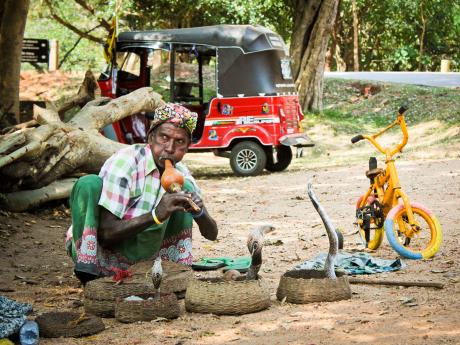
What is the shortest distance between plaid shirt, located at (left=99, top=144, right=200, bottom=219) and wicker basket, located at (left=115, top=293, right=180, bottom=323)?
Result: 0.65 m

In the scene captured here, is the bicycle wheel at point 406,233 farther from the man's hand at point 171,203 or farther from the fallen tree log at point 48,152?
the fallen tree log at point 48,152

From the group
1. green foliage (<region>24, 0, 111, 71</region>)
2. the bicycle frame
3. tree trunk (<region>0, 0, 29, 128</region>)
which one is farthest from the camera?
green foliage (<region>24, 0, 111, 71</region>)

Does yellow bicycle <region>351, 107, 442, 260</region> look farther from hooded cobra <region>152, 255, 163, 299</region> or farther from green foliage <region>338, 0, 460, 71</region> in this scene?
green foliage <region>338, 0, 460, 71</region>

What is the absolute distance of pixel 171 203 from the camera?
4824 mm

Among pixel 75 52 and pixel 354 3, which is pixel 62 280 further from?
pixel 75 52

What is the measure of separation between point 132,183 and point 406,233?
247 centimetres

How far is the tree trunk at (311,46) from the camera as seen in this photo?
65.1ft

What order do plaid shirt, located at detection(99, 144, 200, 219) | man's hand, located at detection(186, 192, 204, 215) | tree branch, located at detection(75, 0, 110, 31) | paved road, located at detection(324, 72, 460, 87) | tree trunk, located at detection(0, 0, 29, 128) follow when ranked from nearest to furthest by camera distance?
1. man's hand, located at detection(186, 192, 204, 215)
2. plaid shirt, located at detection(99, 144, 200, 219)
3. tree trunk, located at detection(0, 0, 29, 128)
4. paved road, located at detection(324, 72, 460, 87)
5. tree branch, located at detection(75, 0, 110, 31)

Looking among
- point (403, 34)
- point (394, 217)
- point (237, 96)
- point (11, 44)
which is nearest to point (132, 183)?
point (394, 217)

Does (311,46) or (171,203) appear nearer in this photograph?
(171,203)

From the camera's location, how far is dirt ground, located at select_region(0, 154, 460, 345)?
14.1 feet

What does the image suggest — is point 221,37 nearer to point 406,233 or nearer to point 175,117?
point 406,233

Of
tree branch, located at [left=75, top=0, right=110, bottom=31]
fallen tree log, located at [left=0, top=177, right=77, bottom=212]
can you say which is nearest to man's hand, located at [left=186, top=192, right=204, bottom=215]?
fallen tree log, located at [left=0, top=177, right=77, bottom=212]

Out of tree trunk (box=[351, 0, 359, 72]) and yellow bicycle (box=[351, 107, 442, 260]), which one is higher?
tree trunk (box=[351, 0, 359, 72])
